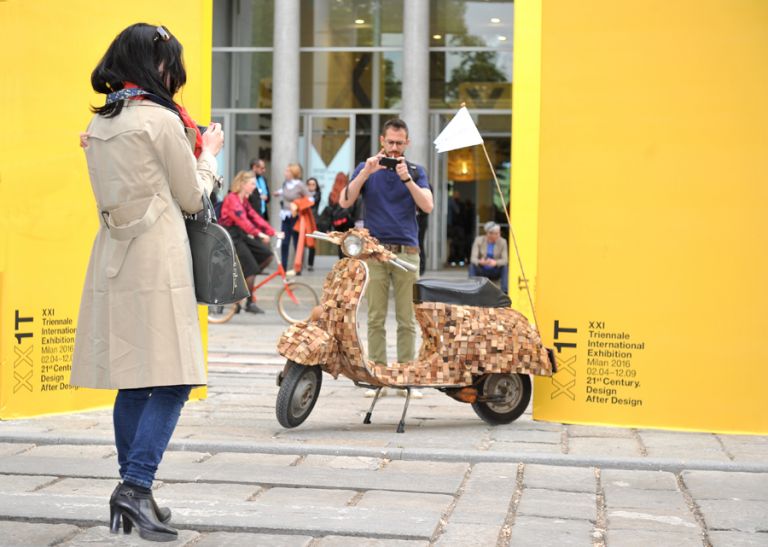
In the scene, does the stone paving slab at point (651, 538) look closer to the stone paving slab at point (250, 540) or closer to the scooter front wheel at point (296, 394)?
the stone paving slab at point (250, 540)

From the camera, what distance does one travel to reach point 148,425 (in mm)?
4391

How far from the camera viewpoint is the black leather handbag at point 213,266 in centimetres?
450

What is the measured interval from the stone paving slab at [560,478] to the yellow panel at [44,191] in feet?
9.65

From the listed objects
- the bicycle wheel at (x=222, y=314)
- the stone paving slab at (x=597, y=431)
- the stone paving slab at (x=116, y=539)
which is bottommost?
the bicycle wheel at (x=222, y=314)

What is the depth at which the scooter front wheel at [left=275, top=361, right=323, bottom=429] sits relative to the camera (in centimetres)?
682

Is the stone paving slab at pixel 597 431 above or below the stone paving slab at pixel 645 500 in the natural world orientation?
below

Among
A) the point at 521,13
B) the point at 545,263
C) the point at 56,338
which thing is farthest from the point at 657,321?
the point at 56,338

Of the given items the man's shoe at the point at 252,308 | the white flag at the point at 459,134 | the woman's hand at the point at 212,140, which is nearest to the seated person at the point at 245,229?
the man's shoe at the point at 252,308

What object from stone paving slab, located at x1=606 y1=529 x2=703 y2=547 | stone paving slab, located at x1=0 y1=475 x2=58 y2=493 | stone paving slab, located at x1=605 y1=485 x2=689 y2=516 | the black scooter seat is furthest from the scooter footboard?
stone paving slab, located at x1=606 y1=529 x2=703 y2=547

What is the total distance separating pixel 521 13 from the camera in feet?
24.0

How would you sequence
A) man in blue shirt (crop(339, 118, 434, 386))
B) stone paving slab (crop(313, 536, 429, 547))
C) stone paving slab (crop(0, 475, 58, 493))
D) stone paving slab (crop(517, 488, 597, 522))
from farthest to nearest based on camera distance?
man in blue shirt (crop(339, 118, 434, 386))
stone paving slab (crop(0, 475, 58, 493))
stone paving slab (crop(517, 488, 597, 522))
stone paving slab (crop(313, 536, 429, 547))

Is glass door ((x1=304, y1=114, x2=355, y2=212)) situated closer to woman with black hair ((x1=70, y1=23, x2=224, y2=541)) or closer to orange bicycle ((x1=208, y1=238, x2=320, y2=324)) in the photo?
orange bicycle ((x1=208, y1=238, x2=320, y2=324))

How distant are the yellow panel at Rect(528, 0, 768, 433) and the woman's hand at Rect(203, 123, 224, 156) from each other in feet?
9.39

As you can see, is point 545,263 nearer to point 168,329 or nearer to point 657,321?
point 657,321
